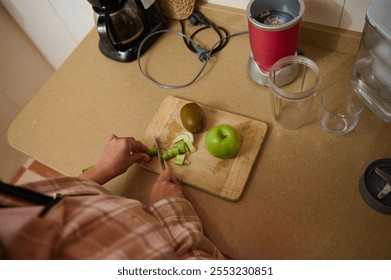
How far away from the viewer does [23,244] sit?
369 mm

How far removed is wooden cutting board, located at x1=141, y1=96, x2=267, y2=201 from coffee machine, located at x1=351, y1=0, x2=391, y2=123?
0.25m

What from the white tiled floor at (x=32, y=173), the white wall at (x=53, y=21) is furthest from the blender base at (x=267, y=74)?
the white tiled floor at (x=32, y=173)

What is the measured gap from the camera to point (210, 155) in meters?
0.72

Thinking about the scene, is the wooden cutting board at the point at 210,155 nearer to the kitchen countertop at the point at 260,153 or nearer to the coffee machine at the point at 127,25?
the kitchen countertop at the point at 260,153

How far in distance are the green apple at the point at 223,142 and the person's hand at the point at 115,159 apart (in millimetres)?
154

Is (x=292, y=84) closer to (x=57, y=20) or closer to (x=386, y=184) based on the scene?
(x=386, y=184)

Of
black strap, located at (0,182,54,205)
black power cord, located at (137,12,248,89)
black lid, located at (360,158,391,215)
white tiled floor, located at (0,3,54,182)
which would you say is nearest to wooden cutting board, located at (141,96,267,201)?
black power cord, located at (137,12,248,89)

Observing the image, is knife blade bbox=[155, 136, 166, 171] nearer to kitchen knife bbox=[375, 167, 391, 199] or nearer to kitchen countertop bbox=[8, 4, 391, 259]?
kitchen countertop bbox=[8, 4, 391, 259]

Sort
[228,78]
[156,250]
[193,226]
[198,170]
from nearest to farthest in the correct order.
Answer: [156,250], [193,226], [198,170], [228,78]

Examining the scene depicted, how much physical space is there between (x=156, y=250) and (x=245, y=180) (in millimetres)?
267

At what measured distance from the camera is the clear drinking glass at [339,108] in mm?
705

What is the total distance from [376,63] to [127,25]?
2.10 feet

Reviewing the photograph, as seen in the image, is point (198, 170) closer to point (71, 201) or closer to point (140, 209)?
point (140, 209)
